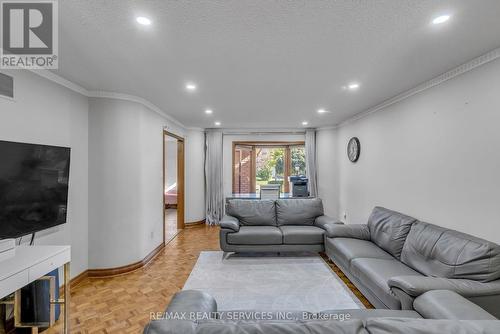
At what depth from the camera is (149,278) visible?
3.13 metres

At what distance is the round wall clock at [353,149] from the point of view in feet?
15.2

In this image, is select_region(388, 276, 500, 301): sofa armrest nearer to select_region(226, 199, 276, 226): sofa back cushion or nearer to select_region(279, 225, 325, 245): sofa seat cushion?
select_region(279, 225, 325, 245): sofa seat cushion

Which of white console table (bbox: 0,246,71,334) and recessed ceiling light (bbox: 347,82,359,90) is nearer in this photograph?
white console table (bbox: 0,246,71,334)

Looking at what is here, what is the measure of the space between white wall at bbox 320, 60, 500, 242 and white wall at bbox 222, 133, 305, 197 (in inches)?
102

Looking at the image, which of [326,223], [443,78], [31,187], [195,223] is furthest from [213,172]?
[443,78]

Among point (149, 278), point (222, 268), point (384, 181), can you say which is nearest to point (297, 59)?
point (384, 181)

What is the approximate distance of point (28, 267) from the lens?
5.60 ft

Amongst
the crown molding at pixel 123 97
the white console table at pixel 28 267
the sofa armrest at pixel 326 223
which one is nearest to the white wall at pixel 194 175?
the crown molding at pixel 123 97

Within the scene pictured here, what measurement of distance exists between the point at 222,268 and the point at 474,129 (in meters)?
3.36

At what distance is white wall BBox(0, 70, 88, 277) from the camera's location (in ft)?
7.18

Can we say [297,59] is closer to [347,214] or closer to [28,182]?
[28,182]

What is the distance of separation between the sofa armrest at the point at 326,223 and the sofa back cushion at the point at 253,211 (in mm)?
778

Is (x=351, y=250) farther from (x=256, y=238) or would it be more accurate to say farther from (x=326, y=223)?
(x=256, y=238)

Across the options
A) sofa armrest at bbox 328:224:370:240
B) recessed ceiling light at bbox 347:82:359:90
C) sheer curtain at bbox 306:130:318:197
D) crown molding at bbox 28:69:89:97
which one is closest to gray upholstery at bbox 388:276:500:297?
sofa armrest at bbox 328:224:370:240
